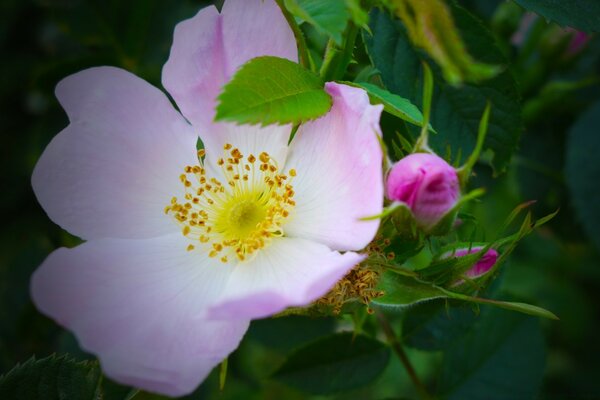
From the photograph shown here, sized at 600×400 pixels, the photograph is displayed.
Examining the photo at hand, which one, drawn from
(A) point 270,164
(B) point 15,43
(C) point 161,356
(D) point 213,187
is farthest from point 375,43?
(B) point 15,43

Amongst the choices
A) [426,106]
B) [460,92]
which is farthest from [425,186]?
[460,92]

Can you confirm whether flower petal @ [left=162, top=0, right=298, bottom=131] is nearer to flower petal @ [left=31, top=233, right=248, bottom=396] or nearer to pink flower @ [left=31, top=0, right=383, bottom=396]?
pink flower @ [left=31, top=0, right=383, bottom=396]

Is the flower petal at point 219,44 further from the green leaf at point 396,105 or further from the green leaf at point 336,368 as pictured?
the green leaf at point 336,368

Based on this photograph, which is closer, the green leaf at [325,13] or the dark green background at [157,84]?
the green leaf at [325,13]

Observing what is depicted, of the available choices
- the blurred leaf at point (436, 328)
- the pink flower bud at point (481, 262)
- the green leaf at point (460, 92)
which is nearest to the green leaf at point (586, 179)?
the blurred leaf at point (436, 328)

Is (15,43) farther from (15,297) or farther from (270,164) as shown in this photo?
(270,164)

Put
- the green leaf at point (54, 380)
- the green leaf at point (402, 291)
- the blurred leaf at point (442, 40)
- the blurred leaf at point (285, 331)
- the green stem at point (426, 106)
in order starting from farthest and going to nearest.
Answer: the blurred leaf at point (285, 331) < the green leaf at point (54, 380) < the green leaf at point (402, 291) < the green stem at point (426, 106) < the blurred leaf at point (442, 40)

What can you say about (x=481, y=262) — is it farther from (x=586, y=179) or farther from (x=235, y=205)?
(x=586, y=179)
